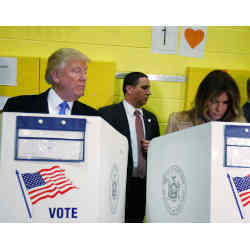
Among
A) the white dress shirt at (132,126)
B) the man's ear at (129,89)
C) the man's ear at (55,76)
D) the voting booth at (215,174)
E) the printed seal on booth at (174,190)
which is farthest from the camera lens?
the man's ear at (129,89)

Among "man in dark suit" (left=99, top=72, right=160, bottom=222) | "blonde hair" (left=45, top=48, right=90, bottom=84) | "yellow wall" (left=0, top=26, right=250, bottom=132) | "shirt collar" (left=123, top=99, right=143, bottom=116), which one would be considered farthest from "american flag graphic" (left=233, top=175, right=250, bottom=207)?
Answer: "yellow wall" (left=0, top=26, right=250, bottom=132)

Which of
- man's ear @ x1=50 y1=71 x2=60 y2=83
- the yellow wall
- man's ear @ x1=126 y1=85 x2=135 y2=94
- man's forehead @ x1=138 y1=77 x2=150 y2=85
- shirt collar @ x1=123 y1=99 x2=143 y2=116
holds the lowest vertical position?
shirt collar @ x1=123 y1=99 x2=143 y2=116

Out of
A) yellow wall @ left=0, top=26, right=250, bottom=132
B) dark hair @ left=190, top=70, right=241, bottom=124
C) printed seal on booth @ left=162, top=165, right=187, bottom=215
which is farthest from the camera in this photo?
yellow wall @ left=0, top=26, right=250, bottom=132

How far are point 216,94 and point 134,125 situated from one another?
0.93 m

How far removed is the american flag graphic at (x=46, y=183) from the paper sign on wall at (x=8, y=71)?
1.96 m

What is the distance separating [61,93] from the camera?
173 centimetres

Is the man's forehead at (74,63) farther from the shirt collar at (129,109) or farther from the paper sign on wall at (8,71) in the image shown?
the paper sign on wall at (8,71)

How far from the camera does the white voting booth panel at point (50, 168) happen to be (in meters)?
0.82

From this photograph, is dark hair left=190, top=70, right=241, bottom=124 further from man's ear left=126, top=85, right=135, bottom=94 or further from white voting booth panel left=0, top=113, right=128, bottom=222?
man's ear left=126, top=85, right=135, bottom=94

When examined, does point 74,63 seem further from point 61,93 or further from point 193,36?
point 193,36

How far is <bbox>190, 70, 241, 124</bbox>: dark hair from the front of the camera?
149 centimetres

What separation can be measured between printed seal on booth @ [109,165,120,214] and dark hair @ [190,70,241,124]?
0.58 metres

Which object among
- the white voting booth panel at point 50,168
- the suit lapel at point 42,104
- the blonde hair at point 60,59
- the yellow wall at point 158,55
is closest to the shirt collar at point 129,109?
the yellow wall at point 158,55

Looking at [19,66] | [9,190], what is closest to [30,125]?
[9,190]
